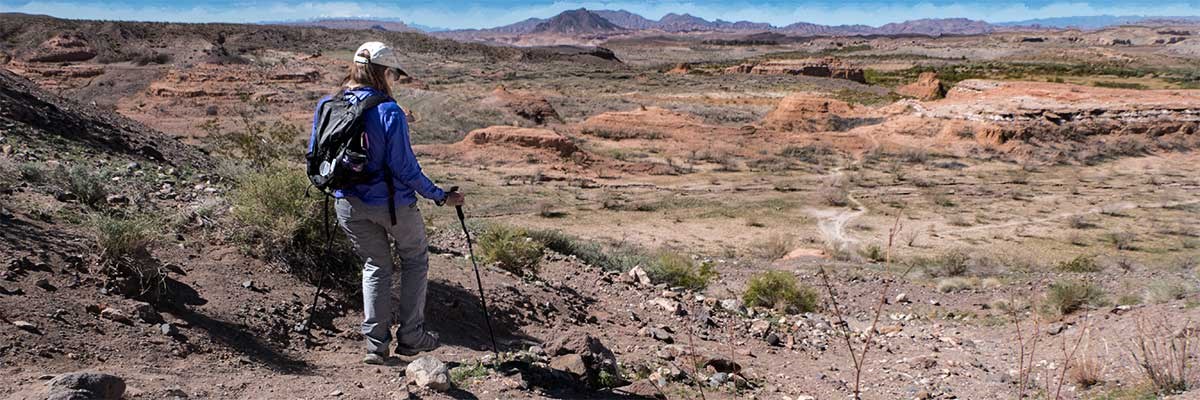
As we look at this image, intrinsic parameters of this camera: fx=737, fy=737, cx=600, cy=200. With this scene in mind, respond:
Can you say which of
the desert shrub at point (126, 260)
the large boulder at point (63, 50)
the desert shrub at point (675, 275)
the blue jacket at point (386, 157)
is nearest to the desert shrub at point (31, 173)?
the desert shrub at point (126, 260)

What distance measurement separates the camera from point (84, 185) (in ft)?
17.0

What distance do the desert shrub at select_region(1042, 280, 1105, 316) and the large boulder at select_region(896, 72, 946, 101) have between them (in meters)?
34.9

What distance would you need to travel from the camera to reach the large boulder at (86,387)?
101 inches

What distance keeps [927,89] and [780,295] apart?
38.8 metres

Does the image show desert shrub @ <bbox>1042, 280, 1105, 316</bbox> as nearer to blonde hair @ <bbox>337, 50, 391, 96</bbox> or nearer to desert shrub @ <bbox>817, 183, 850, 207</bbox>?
blonde hair @ <bbox>337, 50, 391, 96</bbox>

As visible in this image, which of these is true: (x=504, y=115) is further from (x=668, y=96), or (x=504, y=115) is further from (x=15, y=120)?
(x=15, y=120)

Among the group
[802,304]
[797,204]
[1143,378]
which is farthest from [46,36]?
[1143,378]

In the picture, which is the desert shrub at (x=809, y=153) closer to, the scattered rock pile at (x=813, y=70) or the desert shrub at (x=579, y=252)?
the desert shrub at (x=579, y=252)

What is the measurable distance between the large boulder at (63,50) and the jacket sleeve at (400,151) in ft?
172

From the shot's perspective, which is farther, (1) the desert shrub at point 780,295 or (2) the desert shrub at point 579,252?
(2) the desert shrub at point 579,252

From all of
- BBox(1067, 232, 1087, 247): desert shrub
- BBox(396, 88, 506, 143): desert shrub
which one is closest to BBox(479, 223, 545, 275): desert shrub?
BBox(1067, 232, 1087, 247): desert shrub

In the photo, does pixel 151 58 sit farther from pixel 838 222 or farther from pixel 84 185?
pixel 84 185

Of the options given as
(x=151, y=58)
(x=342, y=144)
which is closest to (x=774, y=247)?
(x=342, y=144)

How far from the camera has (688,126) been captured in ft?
98.3
